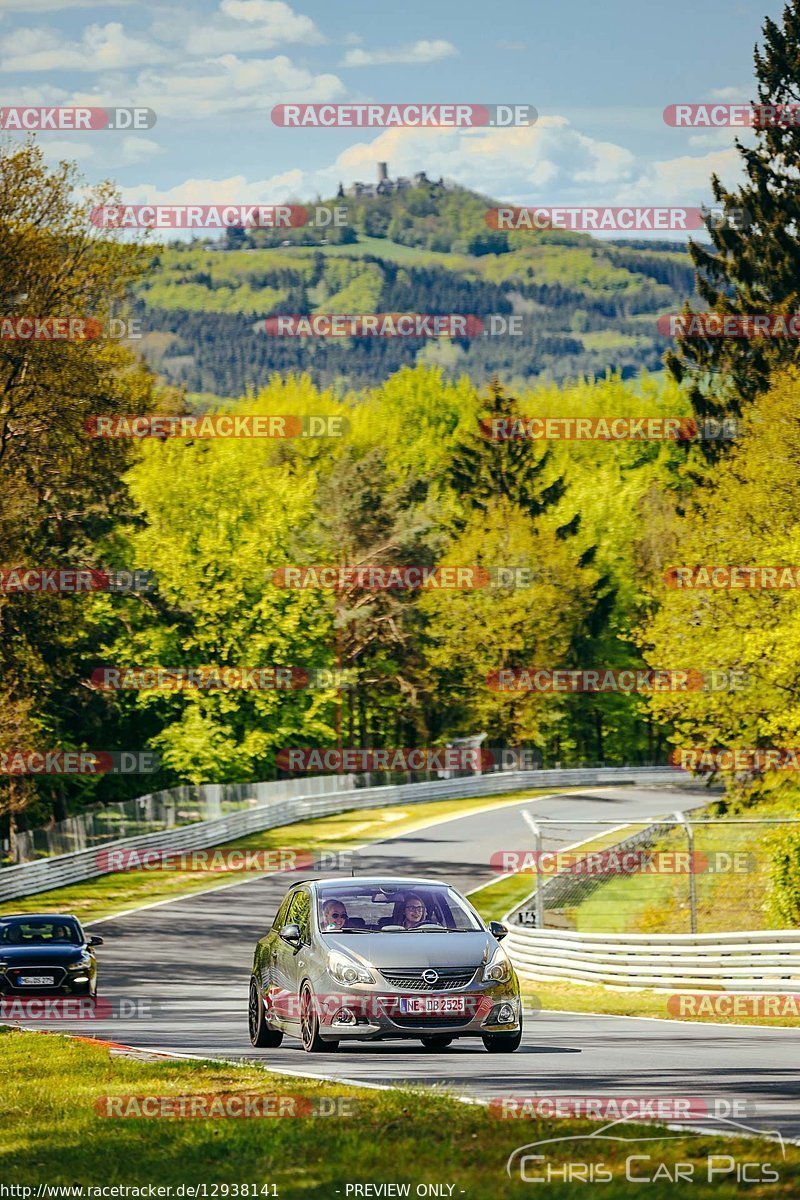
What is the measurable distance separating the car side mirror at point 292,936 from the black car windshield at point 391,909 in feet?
0.94

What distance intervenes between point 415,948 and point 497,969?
70 cm

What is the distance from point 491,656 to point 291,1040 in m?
67.4

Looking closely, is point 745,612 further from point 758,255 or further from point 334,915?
point 334,915

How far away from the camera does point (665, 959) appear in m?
27.2

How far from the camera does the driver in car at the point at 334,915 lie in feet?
50.7

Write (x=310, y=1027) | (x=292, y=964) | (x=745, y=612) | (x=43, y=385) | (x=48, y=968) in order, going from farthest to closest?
(x=745, y=612) → (x=43, y=385) → (x=48, y=968) → (x=292, y=964) → (x=310, y=1027)

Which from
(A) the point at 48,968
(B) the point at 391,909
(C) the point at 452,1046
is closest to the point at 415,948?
(B) the point at 391,909

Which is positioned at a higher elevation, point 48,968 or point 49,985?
point 48,968

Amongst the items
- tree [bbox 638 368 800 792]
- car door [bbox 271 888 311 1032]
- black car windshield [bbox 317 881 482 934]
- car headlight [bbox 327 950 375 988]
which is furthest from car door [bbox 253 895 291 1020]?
tree [bbox 638 368 800 792]

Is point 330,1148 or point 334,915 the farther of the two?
point 334,915

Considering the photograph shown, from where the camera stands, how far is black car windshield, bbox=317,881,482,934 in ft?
50.8

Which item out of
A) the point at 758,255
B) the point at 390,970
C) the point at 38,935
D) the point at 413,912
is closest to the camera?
the point at 390,970

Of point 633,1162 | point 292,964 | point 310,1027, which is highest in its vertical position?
point 633,1162

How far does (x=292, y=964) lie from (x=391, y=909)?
1.06 meters
